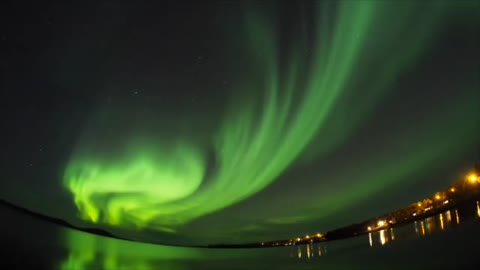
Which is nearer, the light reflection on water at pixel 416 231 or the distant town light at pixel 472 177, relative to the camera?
the light reflection on water at pixel 416 231

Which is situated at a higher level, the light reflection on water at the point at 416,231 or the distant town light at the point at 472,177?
the distant town light at the point at 472,177

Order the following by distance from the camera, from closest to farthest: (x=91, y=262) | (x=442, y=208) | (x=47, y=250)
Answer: (x=91, y=262)
(x=47, y=250)
(x=442, y=208)

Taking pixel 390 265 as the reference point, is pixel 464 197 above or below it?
above

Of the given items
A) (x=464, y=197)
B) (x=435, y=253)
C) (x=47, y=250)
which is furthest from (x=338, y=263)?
(x=464, y=197)

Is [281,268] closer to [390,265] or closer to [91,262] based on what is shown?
[390,265]

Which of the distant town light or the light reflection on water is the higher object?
the distant town light

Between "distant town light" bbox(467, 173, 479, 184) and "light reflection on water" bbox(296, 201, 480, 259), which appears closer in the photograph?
"light reflection on water" bbox(296, 201, 480, 259)

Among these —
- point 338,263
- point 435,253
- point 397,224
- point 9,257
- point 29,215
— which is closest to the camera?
point 435,253

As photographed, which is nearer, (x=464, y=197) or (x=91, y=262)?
(x=91, y=262)

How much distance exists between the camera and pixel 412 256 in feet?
8.63

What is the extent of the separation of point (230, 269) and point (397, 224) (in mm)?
4810

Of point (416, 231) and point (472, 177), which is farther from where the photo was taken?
point (472, 177)

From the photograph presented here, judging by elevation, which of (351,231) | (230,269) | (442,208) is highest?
(442,208)

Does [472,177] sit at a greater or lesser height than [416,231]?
greater
